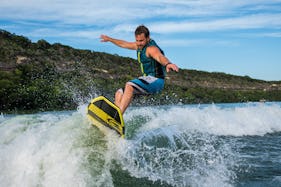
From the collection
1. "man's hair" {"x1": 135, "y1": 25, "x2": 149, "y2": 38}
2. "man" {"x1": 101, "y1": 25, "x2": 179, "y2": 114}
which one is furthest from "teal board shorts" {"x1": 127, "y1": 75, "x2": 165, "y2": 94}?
"man's hair" {"x1": 135, "y1": 25, "x2": 149, "y2": 38}

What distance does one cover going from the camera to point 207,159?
20.6 feet

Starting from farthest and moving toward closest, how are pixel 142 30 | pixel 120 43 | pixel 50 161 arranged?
pixel 120 43 → pixel 142 30 → pixel 50 161

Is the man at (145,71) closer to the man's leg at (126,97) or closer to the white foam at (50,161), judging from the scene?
the man's leg at (126,97)

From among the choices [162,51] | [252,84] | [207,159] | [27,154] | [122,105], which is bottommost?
[252,84]

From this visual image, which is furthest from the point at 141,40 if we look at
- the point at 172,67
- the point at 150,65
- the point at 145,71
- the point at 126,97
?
the point at 172,67

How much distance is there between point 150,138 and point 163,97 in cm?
6006

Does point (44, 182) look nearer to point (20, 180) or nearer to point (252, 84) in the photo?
point (20, 180)

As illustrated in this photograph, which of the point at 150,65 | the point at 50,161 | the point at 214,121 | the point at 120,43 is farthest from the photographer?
the point at 214,121

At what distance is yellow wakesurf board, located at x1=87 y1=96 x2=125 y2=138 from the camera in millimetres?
6289

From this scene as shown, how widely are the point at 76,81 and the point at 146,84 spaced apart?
2017 inches

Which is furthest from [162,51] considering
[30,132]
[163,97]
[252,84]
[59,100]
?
[252,84]

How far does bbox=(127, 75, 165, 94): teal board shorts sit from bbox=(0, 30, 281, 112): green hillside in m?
30.3

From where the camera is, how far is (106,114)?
6.38m

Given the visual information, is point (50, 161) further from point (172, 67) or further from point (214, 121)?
point (214, 121)
